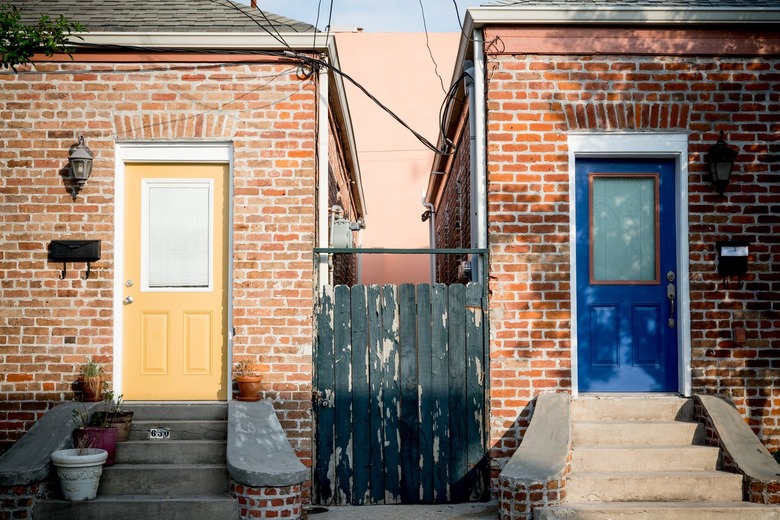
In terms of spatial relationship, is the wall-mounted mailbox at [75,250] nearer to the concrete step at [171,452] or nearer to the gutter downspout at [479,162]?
the concrete step at [171,452]

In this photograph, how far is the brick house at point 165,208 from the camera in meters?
7.19

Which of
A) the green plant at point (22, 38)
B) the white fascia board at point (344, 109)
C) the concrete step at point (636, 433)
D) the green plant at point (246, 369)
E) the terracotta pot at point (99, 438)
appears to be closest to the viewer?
the green plant at point (22, 38)

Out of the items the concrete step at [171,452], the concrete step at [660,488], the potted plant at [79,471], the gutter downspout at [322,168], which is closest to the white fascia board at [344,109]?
the gutter downspout at [322,168]

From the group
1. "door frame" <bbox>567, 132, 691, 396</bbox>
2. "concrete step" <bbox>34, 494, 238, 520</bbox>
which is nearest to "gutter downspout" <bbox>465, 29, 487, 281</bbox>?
"door frame" <bbox>567, 132, 691, 396</bbox>

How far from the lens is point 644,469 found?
6.61 metres

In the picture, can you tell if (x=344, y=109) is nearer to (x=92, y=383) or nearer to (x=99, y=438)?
(x=92, y=383)

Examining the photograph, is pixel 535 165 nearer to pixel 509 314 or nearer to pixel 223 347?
pixel 509 314

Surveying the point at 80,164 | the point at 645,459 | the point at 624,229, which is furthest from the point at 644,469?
the point at 80,164

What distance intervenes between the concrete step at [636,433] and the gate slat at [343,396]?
1.97 m

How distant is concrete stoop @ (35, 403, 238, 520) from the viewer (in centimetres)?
609

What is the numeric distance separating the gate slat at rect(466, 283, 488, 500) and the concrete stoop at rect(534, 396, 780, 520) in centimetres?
85

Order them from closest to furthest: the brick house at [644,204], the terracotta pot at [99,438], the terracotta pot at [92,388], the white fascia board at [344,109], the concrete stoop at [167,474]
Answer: the concrete stoop at [167,474]
the terracotta pot at [99,438]
the terracotta pot at [92,388]
the brick house at [644,204]
the white fascia board at [344,109]

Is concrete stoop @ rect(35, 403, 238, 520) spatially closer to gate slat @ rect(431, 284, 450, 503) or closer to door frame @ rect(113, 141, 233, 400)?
Answer: door frame @ rect(113, 141, 233, 400)

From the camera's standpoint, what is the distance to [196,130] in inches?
290
